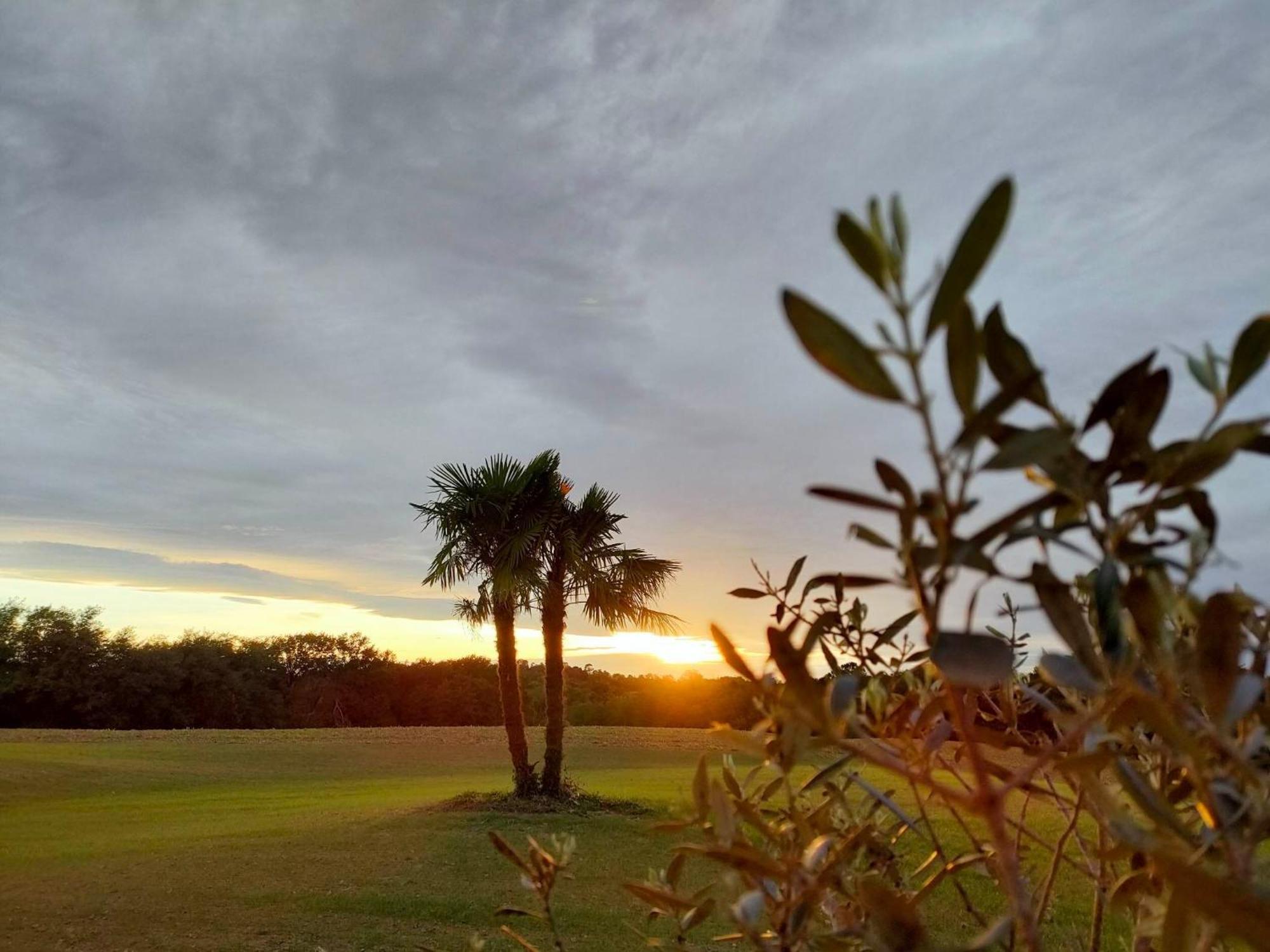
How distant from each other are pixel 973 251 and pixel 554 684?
1101 centimetres

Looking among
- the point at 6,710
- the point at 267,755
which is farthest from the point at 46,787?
the point at 6,710

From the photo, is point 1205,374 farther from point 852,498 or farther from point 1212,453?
point 852,498

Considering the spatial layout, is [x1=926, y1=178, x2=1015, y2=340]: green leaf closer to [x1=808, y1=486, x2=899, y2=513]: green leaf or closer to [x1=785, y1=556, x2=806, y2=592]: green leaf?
[x1=808, y1=486, x2=899, y2=513]: green leaf

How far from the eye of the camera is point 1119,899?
0.72 metres

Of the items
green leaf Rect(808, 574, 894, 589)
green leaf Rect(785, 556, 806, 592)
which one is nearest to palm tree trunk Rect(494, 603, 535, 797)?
green leaf Rect(785, 556, 806, 592)

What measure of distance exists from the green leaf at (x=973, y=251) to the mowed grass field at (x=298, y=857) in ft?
1.75

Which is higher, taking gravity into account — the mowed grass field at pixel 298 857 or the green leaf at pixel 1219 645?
the green leaf at pixel 1219 645

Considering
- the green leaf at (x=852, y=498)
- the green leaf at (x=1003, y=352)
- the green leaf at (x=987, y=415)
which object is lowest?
the green leaf at (x=852, y=498)

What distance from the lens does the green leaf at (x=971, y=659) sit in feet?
1.37

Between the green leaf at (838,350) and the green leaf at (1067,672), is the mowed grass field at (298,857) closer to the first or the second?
the green leaf at (1067,672)

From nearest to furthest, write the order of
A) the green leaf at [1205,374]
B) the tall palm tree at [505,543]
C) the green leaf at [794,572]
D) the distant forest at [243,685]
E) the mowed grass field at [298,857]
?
the green leaf at [1205,374] < the green leaf at [794,572] < the mowed grass field at [298,857] < the tall palm tree at [505,543] < the distant forest at [243,685]

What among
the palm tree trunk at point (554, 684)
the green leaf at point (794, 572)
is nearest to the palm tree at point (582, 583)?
the palm tree trunk at point (554, 684)

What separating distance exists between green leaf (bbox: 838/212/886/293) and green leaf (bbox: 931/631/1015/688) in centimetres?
17

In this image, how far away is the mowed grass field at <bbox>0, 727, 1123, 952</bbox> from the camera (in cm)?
550
